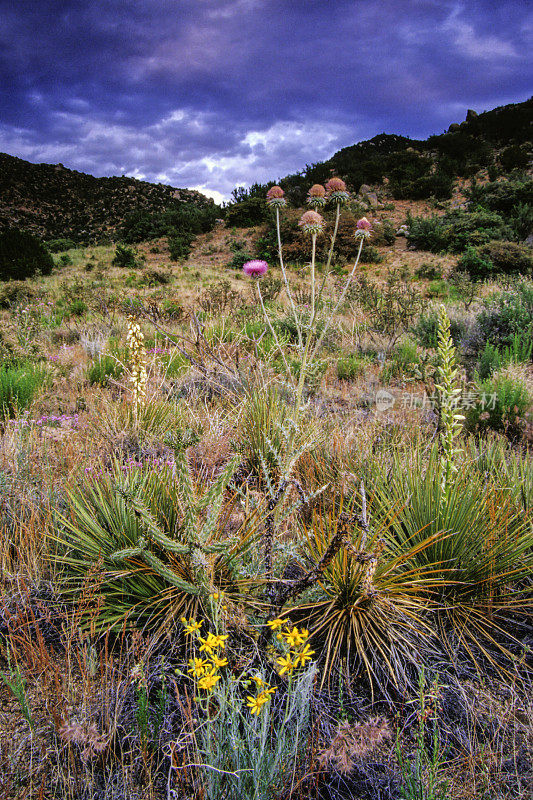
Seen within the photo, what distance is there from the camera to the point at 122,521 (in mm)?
2074

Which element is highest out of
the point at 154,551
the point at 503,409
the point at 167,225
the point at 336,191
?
the point at 167,225

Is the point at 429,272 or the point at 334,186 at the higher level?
the point at 334,186

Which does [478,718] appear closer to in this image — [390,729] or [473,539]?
[390,729]

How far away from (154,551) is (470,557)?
1504mm

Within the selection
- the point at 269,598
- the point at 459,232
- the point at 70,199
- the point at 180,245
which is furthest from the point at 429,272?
the point at 70,199

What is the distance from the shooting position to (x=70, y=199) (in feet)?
136

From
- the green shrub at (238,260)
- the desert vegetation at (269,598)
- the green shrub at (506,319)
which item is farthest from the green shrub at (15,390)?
the green shrub at (238,260)

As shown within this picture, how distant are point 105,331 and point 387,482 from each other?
22.3 feet

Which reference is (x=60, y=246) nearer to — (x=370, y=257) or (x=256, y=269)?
(x=370, y=257)

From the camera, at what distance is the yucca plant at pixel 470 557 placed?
1853 millimetres

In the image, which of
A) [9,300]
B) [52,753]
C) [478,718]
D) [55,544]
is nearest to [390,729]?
[478,718]

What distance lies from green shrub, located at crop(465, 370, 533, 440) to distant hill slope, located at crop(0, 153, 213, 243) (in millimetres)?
33763

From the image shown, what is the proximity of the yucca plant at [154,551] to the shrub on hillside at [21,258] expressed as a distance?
1627 centimetres

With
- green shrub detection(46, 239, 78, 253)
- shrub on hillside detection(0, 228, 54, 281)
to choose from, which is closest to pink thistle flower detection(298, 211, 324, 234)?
shrub on hillside detection(0, 228, 54, 281)
